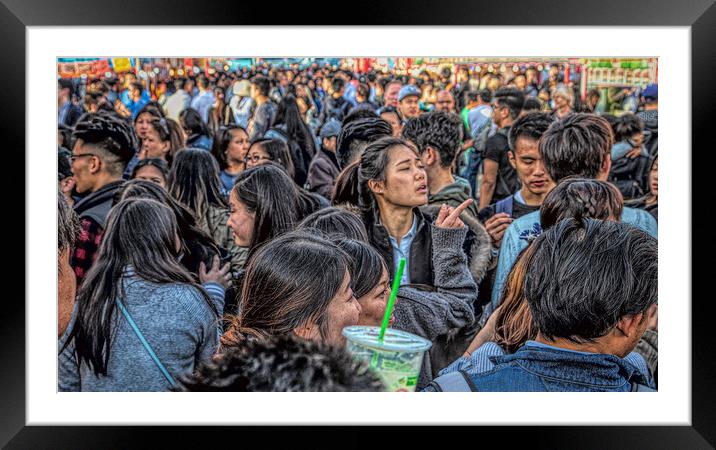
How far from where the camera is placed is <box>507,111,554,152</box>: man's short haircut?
484cm

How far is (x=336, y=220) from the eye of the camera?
486 cm

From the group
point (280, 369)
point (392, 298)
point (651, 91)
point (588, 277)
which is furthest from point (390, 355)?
point (651, 91)

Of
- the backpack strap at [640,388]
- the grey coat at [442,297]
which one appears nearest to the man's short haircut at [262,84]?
the grey coat at [442,297]

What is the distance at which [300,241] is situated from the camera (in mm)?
4840

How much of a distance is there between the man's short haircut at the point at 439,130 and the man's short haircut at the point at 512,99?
0.93ft

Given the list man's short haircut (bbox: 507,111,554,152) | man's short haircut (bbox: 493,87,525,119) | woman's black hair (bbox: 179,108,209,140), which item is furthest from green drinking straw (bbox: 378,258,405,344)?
woman's black hair (bbox: 179,108,209,140)

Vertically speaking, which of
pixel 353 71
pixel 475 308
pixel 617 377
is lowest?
pixel 617 377

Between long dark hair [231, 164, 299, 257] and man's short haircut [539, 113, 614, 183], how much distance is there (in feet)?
5.33

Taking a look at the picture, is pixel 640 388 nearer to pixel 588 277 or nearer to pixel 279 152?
pixel 588 277

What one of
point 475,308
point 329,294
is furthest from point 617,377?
point 329,294

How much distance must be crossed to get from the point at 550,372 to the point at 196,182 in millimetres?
2514

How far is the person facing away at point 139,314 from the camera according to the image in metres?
4.82
